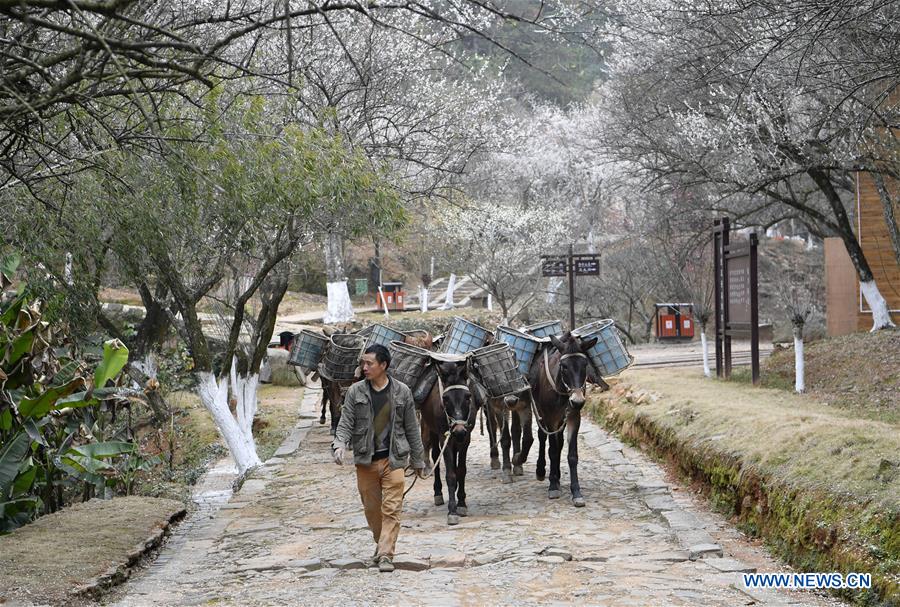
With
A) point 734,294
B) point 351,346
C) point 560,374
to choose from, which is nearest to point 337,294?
point 734,294

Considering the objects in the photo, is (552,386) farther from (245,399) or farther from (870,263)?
(870,263)

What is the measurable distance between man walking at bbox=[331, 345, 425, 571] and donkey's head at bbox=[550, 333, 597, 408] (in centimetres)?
307

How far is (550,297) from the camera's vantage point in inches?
1903

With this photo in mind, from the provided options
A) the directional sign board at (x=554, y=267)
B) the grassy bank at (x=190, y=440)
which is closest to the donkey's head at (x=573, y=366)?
the grassy bank at (x=190, y=440)

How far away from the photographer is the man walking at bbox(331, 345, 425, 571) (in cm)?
887

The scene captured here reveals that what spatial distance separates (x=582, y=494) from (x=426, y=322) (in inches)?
1000

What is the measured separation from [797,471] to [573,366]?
3.03 meters

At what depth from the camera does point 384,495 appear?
29.3 ft

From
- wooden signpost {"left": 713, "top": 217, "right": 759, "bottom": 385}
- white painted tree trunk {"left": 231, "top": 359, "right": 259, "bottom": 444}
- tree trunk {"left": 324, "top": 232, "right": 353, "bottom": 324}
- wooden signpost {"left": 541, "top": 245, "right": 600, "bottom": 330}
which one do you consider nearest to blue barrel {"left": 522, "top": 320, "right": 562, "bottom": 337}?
wooden signpost {"left": 713, "top": 217, "right": 759, "bottom": 385}

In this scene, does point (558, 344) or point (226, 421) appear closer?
point (558, 344)

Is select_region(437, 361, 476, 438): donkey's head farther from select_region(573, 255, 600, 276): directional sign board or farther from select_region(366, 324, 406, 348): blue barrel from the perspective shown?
select_region(573, 255, 600, 276): directional sign board

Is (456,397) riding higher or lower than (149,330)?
lower

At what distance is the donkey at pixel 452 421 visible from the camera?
35.2 feet

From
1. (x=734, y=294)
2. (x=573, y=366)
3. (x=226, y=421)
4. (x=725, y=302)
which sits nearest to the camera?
(x=573, y=366)
